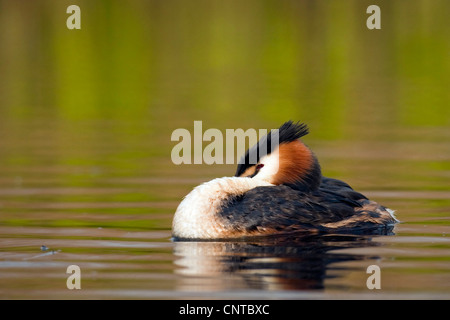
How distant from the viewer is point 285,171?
11.6 metres

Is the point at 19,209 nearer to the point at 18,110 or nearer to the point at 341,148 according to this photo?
the point at 341,148

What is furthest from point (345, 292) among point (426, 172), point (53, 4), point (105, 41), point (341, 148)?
point (53, 4)

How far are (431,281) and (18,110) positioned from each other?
16.0 meters

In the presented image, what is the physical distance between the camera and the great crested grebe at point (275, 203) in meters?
11.1

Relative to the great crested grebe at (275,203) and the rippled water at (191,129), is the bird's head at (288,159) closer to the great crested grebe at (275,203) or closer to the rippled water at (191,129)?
the great crested grebe at (275,203)

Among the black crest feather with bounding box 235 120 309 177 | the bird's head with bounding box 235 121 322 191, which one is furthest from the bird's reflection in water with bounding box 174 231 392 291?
the black crest feather with bounding box 235 120 309 177

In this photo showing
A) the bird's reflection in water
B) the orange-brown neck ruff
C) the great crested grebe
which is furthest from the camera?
the orange-brown neck ruff

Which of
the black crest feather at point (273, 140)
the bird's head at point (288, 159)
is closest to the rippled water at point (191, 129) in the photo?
the bird's head at point (288, 159)

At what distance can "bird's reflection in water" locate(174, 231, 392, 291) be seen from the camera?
29.3ft

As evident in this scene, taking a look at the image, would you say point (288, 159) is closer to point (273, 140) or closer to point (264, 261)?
point (273, 140)

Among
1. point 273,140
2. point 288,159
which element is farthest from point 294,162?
point 273,140

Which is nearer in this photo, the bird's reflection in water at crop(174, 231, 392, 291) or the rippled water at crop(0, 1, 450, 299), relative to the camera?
the bird's reflection in water at crop(174, 231, 392, 291)

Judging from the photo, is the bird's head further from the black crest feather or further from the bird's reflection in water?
the bird's reflection in water

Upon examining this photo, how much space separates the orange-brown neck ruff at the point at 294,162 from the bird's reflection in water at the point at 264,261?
0.81 m
